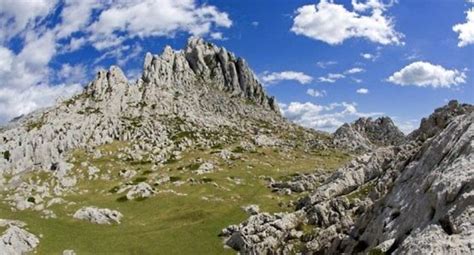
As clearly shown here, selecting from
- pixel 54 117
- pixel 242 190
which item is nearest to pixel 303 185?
pixel 242 190

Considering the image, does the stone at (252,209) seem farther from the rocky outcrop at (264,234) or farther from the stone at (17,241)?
the stone at (17,241)

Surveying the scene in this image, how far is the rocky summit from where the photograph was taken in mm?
35625

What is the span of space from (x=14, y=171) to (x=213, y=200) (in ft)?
223

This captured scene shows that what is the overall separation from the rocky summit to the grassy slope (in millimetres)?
433

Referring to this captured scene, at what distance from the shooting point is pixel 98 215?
366 ft

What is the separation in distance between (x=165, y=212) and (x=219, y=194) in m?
19.8

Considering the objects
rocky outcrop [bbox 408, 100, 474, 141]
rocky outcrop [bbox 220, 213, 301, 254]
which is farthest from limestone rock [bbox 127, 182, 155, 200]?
rocky outcrop [bbox 408, 100, 474, 141]

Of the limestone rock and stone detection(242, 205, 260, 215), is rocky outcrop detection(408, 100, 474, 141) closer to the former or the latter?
stone detection(242, 205, 260, 215)

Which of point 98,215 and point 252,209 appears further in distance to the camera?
point 252,209

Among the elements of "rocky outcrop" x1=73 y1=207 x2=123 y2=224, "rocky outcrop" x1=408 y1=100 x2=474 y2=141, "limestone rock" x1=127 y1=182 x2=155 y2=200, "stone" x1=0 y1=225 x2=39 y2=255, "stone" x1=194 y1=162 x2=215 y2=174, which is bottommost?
"stone" x1=0 y1=225 x2=39 y2=255

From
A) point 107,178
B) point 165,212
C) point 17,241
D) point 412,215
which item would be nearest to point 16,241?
point 17,241

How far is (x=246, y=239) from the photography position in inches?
3287

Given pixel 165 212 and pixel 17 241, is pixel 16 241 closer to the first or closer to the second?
pixel 17 241

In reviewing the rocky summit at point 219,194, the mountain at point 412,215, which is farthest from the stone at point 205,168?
the mountain at point 412,215
